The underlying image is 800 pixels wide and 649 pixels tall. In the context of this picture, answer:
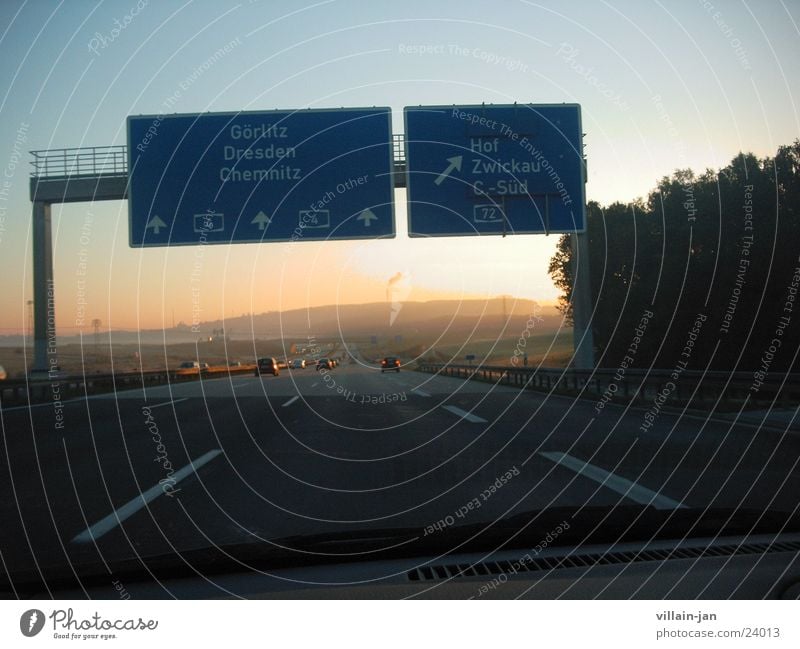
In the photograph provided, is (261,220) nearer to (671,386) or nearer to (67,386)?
(671,386)

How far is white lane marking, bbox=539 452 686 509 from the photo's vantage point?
19.8 feet

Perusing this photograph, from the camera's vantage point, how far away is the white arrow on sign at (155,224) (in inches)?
615

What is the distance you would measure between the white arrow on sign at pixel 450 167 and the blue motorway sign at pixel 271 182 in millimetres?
930

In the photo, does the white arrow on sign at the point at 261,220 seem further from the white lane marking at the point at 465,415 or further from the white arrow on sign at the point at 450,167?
the white lane marking at the point at 465,415

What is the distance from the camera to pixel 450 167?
52.0 feet

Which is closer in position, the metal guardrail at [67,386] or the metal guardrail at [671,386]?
the metal guardrail at [671,386]

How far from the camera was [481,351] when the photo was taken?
137 ft

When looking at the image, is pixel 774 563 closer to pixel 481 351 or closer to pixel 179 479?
pixel 179 479

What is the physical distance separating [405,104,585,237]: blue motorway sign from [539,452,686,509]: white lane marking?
7345mm

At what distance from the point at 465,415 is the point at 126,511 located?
9706 mm

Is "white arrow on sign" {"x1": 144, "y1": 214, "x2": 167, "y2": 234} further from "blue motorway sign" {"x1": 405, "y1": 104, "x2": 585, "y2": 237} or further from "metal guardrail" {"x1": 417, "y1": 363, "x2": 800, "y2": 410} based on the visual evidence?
"metal guardrail" {"x1": 417, "y1": 363, "x2": 800, "y2": 410}

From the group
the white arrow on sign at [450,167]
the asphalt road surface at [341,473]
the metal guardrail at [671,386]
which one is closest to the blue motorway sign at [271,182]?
the white arrow on sign at [450,167]

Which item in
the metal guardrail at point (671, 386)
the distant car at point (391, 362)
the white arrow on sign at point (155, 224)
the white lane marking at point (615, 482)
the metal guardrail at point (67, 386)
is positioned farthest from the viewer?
the distant car at point (391, 362)
